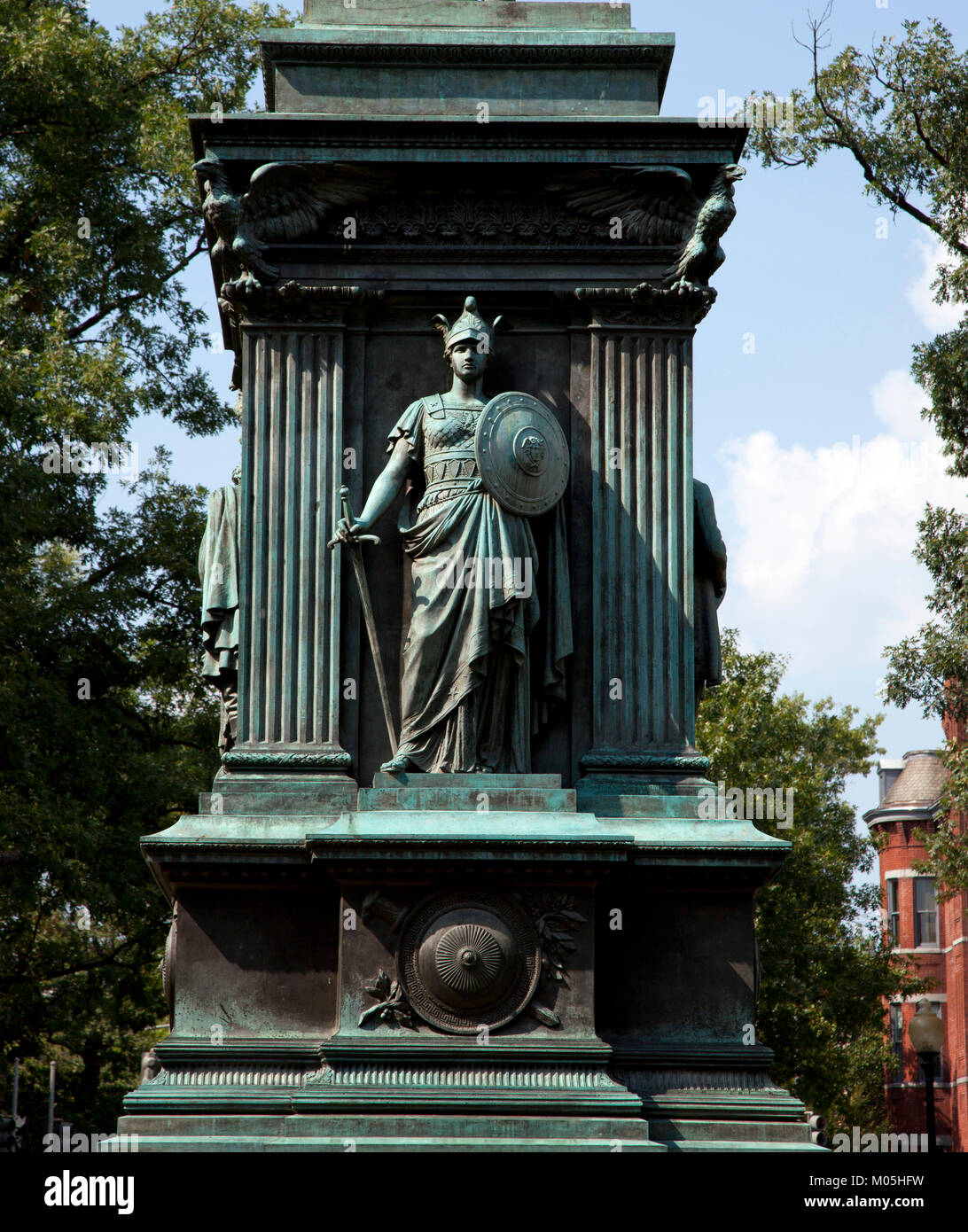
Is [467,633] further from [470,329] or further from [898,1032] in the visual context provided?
[898,1032]

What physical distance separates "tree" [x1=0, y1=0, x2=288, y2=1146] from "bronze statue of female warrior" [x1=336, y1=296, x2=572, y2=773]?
47.4 ft

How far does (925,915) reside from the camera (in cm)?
7412

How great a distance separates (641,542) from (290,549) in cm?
240

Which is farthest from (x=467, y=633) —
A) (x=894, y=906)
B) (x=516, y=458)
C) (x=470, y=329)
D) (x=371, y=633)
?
(x=894, y=906)

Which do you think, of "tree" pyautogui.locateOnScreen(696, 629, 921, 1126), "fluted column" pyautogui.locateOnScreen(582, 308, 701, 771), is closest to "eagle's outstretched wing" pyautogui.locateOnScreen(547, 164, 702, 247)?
"fluted column" pyautogui.locateOnScreen(582, 308, 701, 771)

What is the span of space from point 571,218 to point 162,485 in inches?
749

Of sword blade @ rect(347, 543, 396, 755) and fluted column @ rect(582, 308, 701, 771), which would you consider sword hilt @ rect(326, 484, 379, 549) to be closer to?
sword blade @ rect(347, 543, 396, 755)

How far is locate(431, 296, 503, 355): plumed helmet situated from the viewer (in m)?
13.7

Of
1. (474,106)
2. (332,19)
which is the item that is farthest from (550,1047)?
(332,19)

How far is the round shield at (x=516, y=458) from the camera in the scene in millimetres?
13312

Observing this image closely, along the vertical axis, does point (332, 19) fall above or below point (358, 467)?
above

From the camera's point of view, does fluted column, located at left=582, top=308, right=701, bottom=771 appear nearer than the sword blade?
No

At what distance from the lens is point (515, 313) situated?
1423cm
